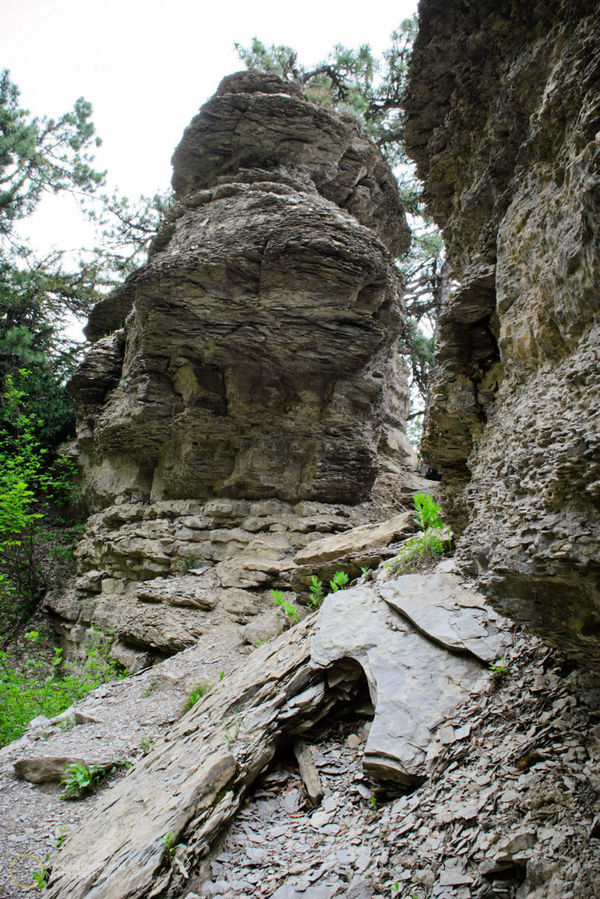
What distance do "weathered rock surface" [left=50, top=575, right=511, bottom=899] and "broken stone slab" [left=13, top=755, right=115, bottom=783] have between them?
0.67 m

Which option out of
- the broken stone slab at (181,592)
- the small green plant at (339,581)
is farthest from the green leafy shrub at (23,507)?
the small green plant at (339,581)

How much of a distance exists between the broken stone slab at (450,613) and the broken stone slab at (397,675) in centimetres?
8

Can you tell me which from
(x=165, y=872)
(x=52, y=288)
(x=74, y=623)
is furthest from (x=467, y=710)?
(x=52, y=288)

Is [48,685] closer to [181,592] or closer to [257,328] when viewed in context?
[181,592]

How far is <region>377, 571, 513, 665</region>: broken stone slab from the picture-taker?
3338 millimetres

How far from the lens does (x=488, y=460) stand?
Result: 10.5ft

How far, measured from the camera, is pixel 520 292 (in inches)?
118

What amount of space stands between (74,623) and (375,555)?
23.7ft

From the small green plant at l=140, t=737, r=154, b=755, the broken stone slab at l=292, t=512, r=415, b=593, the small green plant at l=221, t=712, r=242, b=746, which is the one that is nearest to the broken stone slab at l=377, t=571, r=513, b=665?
the broken stone slab at l=292, t=512, r=415, b=593

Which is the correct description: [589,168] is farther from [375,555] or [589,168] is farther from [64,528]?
[64,528]

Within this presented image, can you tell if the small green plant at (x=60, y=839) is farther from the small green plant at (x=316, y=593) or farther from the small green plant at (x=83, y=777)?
the small green plant at (x=316, y=593)

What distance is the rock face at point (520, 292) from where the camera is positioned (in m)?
2.10

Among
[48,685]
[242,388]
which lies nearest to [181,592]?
[48,685]

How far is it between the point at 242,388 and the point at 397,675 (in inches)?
243
